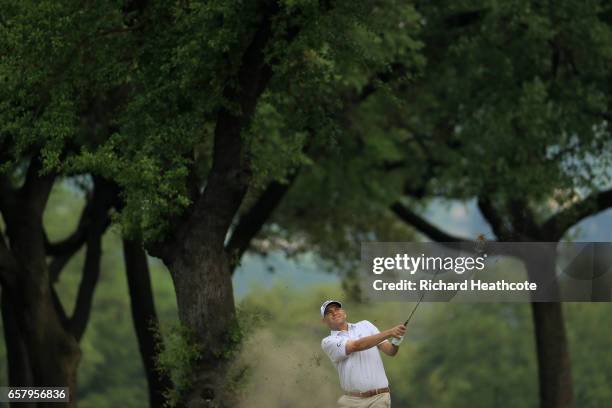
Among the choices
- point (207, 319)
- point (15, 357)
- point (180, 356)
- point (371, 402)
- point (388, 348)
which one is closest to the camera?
point (388, 348)

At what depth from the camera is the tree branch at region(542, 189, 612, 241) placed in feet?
91.3

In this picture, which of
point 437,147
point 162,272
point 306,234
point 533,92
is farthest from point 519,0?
point 162,272

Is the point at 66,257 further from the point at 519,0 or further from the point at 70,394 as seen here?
the point at 519,0

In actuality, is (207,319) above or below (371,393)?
above

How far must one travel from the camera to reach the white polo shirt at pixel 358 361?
48.4 feet

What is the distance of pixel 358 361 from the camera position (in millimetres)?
14781

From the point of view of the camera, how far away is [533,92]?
26.6 m

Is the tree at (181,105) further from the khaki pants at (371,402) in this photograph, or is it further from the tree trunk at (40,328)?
the khaki pants at (371,402)

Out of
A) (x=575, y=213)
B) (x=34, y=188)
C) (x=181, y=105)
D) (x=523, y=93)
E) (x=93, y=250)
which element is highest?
(x=523, y=93)

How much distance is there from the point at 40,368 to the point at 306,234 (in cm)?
1435

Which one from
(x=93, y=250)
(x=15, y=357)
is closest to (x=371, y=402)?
(x=93, y=250)

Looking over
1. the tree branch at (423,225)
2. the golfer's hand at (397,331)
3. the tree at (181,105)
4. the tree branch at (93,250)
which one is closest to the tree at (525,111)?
the tree branch at (423,225)

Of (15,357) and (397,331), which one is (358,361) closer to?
(397,331)

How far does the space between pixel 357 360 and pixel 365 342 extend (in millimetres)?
400
